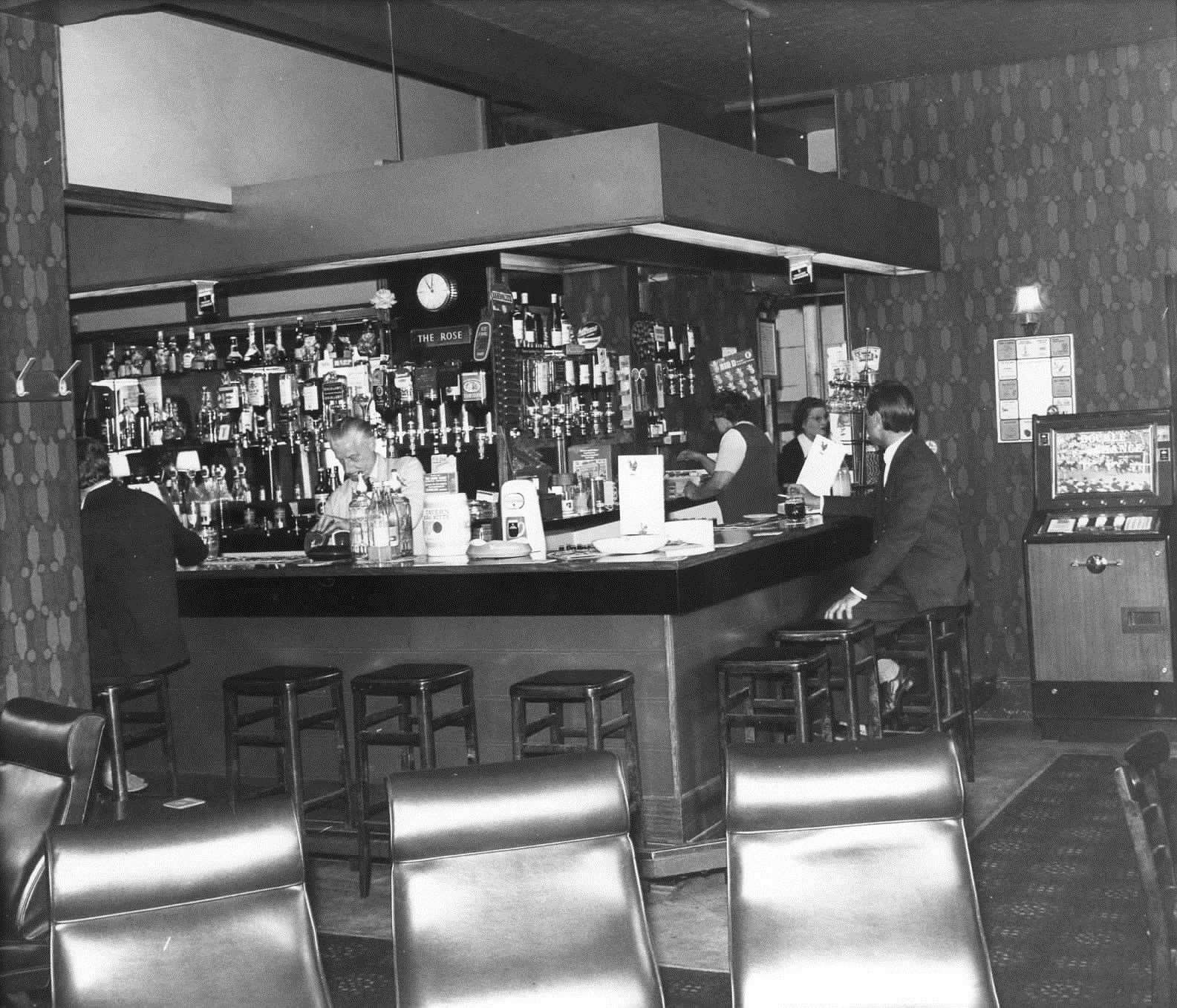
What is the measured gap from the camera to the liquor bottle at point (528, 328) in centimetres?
838

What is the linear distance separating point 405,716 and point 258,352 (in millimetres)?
3818

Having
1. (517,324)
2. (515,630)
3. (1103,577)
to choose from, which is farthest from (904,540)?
(517,324)

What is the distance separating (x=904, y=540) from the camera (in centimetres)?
607

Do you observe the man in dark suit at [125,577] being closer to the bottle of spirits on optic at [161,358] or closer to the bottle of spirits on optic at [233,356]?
the bottle of spirits on optic at [233,356]

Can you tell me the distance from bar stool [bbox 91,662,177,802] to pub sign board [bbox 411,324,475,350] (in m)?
2.91

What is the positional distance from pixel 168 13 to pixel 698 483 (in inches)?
189

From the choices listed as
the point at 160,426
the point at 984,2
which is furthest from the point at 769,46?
the point at 160,426

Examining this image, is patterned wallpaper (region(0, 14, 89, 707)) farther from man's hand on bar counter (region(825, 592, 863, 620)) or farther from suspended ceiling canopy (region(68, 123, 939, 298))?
man's hand on bar counter (region(825, 592, 863, 620))

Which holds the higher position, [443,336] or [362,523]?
[443,336]

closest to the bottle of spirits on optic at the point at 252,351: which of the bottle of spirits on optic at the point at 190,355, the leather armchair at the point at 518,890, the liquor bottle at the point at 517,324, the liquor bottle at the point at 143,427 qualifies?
the bottle of spirits on optic at the point at 190,355

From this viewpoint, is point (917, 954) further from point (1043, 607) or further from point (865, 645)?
point (1043, 607)

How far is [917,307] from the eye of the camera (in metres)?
8.16

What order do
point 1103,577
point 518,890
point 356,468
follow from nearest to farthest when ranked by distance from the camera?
1. point 518,890
2. point 356,468
3. point 1103,577

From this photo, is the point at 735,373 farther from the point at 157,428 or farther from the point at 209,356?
the point at 157,428
